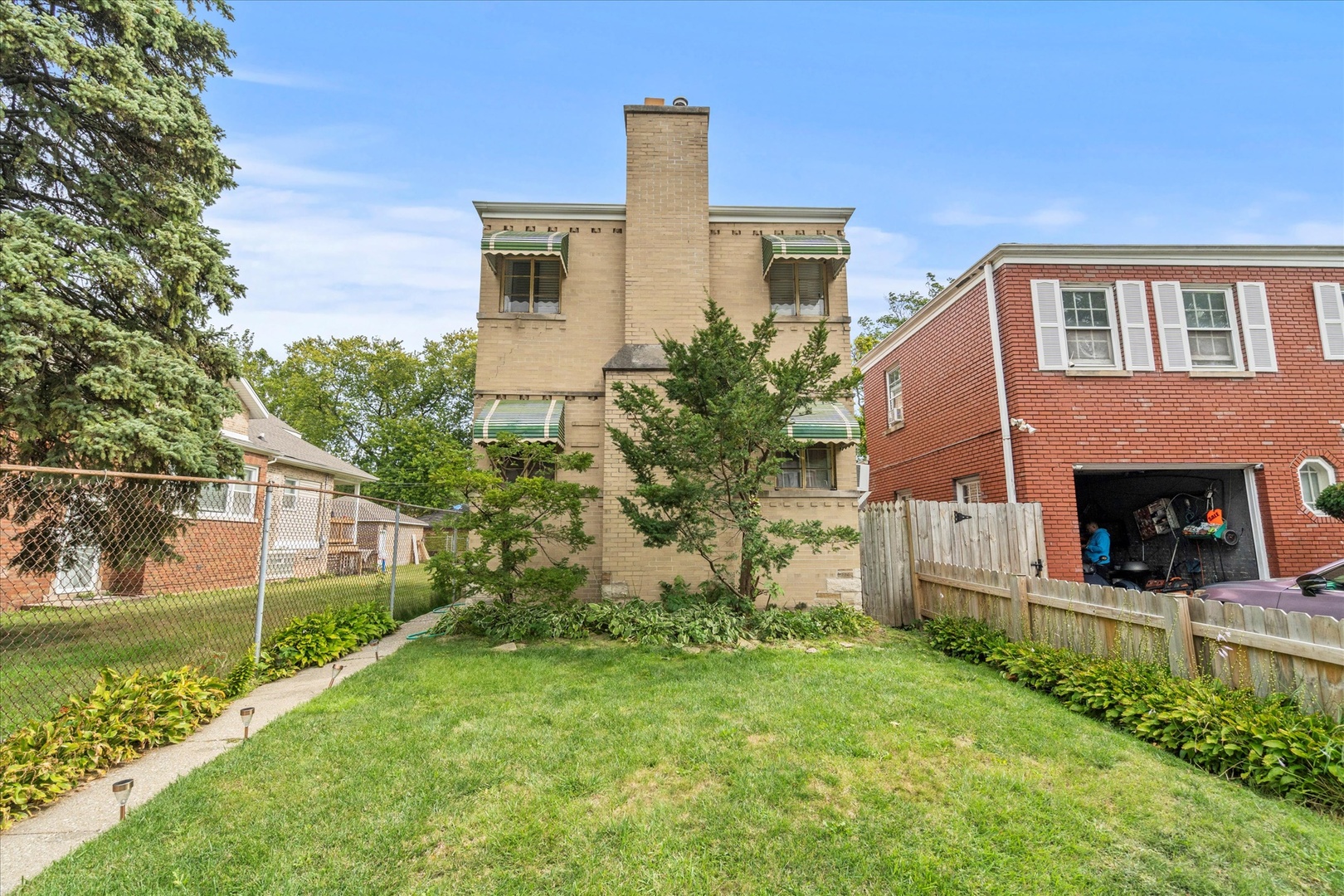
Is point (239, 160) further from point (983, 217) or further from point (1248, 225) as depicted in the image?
point (1248, 225)

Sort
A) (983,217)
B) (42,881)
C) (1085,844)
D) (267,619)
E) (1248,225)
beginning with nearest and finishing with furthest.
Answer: (42,881), (1085,844), (267,619), (1248,225), (983,217)

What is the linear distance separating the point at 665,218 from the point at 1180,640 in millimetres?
9776

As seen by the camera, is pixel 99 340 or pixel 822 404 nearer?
pixel 99 340

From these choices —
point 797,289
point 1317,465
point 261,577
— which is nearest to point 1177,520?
point 1317,465

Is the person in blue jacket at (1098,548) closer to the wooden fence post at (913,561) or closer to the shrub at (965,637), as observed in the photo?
→ the wooden fence post at (913,561)

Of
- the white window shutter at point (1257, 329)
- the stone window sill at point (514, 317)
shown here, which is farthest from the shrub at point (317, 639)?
the white window shutter at point (1257, 329)

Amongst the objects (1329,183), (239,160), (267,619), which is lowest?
(267,619)

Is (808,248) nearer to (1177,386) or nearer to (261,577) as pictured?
(1177,386)

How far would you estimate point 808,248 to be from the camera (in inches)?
411

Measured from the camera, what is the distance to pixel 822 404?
1001 cm

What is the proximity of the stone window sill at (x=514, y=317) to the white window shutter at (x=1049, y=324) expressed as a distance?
29.8 feet

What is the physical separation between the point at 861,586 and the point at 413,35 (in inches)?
516

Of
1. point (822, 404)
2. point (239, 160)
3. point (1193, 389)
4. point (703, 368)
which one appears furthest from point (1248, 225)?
point (239, 160)

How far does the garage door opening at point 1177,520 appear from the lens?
10508 millimetres
